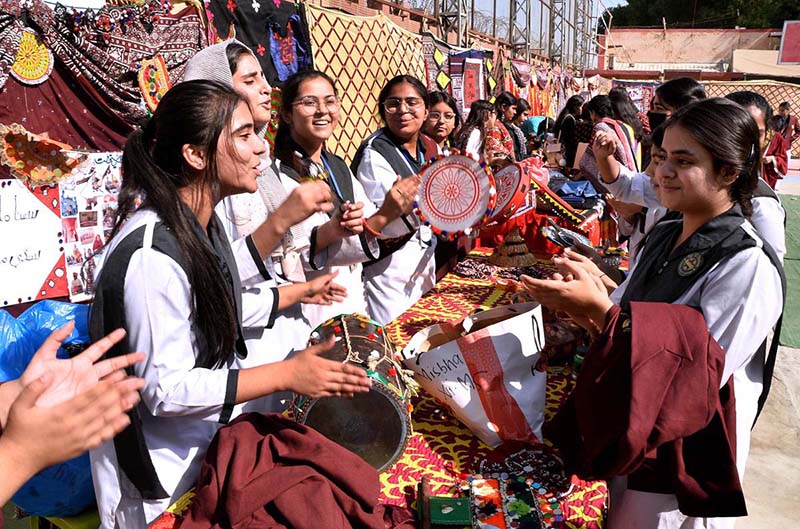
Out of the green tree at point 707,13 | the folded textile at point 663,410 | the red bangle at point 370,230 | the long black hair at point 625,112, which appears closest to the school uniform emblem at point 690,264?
the folded textile at point 663,410

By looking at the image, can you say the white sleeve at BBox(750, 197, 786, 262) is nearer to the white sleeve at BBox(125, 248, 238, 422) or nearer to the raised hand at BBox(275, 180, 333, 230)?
the raised hand at BBox(275, 180, 333, 230)

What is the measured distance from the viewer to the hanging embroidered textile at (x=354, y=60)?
6.35 meters

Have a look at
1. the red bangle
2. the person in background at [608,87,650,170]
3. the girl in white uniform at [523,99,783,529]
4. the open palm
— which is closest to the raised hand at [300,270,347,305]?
the red bangle

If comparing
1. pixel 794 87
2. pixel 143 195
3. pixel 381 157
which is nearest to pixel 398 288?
pixel 381 157

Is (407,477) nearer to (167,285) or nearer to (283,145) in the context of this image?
(167,285)

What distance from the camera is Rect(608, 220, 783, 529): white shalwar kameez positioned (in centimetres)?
133

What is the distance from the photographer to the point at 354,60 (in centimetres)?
702

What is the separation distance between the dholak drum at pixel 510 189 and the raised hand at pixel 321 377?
1646 mm

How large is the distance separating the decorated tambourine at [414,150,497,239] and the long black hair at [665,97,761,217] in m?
0.96

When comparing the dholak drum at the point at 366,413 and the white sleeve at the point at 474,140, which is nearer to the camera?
the dholak drum at the point at 366,413

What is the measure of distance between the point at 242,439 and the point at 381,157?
74.4 inches

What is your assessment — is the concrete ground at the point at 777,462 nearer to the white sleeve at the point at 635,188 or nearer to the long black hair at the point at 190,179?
the white sleeve at the point at 635,188

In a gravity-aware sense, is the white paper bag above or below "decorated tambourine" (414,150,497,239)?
below

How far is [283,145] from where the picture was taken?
8.06ft
